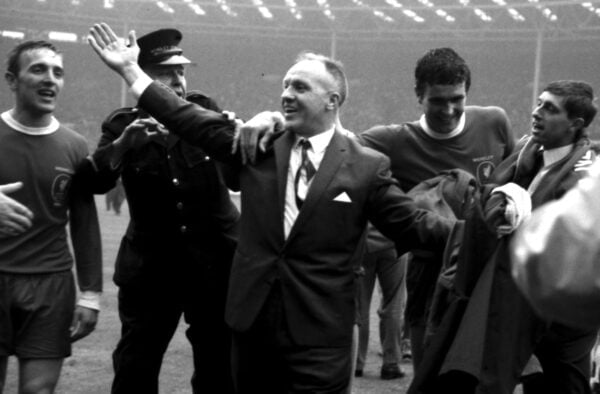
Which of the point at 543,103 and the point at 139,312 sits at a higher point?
the point at 543,103

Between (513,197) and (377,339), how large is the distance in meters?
5.16

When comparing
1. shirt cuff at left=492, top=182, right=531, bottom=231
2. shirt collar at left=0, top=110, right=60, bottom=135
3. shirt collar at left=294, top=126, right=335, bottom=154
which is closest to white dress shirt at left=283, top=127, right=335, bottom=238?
shirt collar at left=294, top=126, right=335, bottom=154

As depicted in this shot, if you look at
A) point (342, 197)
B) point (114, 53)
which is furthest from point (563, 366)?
point (114, 53)

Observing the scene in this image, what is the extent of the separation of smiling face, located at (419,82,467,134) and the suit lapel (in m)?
0.83

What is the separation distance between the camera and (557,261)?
50.3 inches

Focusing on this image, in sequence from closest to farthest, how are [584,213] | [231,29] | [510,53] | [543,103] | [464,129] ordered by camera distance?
1. [584,213]
2. [543,103]
3. [464,129]
4. [510,53]
5. [231,29]

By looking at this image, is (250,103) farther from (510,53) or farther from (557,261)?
(557,261)

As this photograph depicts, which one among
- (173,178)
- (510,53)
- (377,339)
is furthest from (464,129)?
(510,53)

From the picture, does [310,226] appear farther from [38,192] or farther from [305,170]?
[38,192]

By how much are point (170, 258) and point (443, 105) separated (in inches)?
62.1

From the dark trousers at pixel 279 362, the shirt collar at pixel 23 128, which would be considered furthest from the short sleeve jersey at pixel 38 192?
the dark trousers at pixel 279 362

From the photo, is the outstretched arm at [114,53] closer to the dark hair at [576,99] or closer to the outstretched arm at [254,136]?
the outstretched arm at [254,136]

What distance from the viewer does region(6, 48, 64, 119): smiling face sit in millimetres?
4285

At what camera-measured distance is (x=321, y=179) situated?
3881 millimetres
